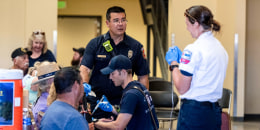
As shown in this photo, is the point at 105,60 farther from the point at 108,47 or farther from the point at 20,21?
the point at 20,21

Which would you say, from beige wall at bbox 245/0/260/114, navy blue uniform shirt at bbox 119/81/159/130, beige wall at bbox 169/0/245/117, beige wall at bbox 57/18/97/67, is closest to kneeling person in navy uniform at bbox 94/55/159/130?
navy blue uniform shirt at bbox 119/81/159/130

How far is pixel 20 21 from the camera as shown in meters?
7.75

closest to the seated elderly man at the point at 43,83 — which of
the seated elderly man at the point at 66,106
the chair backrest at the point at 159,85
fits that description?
the seated elderly man at the point at 66,106

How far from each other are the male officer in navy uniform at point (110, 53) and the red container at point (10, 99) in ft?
5.86

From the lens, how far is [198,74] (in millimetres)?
2812

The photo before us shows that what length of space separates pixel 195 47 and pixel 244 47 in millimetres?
5819

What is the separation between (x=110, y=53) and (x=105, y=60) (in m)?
0.08

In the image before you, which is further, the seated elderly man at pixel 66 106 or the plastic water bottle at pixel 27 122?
the seated elderly man at pixel 66 106

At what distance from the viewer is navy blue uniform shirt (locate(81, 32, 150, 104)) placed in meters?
3.91

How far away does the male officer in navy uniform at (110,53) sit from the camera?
3.90 m

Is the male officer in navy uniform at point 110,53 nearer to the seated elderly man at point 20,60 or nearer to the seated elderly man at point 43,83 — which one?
the seated elderly man at point 43,83

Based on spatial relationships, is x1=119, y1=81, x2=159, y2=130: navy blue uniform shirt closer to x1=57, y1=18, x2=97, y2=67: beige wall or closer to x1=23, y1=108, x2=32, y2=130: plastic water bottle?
x1=23, y1=108, x2=32, y2=130: plastic water bottle

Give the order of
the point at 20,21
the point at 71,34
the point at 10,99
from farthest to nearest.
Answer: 1. the point at 71,34
2. the point at 20,21
3. the point at 10,99

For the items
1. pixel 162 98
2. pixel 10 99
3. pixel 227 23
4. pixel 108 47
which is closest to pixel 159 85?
pixel 162 98
